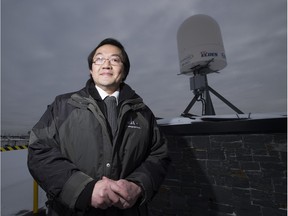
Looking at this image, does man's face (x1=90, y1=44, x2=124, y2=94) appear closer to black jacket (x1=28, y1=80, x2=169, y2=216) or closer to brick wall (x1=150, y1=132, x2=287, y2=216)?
black jacket (x1=28, y1=80, x2=169, y2=216)

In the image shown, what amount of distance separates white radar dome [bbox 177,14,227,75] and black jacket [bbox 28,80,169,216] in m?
6.42

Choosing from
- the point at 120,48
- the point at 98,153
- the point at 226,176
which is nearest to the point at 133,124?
the point at 98,153

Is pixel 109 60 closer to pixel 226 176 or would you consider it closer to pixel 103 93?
pixel 103 93

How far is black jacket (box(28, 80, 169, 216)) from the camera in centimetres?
150

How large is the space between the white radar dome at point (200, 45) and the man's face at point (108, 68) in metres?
6.01

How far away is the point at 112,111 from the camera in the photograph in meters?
1.90

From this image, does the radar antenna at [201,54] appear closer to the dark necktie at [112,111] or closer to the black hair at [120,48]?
the black hair at [120,48]

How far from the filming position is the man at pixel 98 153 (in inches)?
57.6

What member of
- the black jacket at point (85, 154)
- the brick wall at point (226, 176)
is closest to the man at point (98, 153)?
the black jacket at point (85, 154)

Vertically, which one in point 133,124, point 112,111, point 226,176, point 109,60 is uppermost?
point 109,60

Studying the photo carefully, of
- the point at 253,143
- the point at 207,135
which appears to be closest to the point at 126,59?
the point at 207,135

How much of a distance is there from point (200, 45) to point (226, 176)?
19.5 feet

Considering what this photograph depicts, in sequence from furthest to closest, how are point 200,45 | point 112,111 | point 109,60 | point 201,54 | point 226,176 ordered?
point 200,45
point 201,54
point 226,176
point 109,60
point 112,111

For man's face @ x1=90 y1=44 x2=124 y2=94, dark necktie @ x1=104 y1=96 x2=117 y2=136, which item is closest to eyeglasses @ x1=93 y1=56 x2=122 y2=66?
man's face @ x1=90 y1=44 x2=124 y2=94
